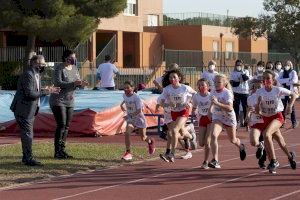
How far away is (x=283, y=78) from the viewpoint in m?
24.2

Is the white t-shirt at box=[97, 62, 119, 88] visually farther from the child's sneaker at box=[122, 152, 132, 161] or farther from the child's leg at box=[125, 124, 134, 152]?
the child's sneaker at box=[122, 152, 132, 161]

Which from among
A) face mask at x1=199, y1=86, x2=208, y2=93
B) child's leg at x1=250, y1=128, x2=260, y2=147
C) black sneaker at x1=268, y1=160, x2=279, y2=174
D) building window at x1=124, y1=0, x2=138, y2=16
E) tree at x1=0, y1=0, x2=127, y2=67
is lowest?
black sneaker at x1=268, y1=160, x2=279, y2=174

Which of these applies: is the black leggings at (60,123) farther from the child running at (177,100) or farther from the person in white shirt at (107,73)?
the person in white shirt at (107,73)

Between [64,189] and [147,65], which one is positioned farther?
[147,65]

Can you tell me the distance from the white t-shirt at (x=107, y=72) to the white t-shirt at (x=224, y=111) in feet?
35.4

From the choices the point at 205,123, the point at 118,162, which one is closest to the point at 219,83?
the point at 205,123

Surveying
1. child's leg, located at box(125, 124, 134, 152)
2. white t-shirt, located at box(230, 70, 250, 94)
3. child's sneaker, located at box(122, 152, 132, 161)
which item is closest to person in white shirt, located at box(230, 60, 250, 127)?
white t-shirt, located at box(230, 70, 250, 94)

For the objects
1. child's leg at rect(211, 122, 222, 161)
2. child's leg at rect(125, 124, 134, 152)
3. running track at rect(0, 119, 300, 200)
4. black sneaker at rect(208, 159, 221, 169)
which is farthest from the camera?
child's leg at rect(125, 124, 134, 152)

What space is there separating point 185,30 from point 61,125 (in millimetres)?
43647

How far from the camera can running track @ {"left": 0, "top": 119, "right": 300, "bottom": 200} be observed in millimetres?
11398

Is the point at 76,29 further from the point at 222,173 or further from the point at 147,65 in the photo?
the point at 222,173

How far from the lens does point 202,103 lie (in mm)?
14953

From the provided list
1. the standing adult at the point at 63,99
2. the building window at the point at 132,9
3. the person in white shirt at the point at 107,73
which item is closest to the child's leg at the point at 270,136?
the standing adult at the point at 63,99

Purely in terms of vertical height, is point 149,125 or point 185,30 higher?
point 185,30
